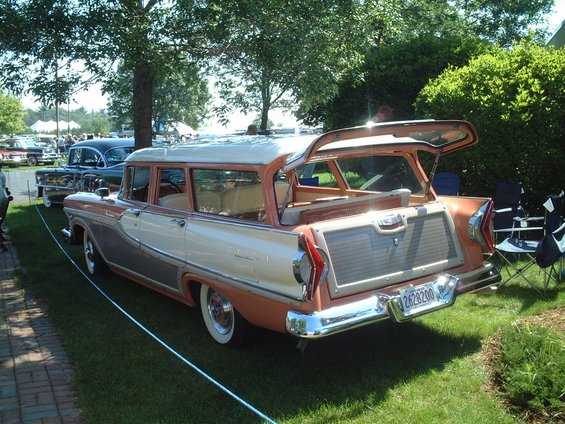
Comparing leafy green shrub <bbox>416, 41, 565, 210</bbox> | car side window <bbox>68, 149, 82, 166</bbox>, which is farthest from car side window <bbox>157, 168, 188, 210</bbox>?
car side window <bbox>68, 149, 82, 166</bbox>

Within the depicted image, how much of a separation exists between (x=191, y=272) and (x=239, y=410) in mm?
1523

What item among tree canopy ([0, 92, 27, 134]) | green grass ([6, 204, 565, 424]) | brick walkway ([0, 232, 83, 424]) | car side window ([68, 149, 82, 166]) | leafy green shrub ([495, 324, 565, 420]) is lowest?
brick walkway ([0, 232, 83, 424])

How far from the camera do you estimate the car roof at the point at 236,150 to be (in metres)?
Answer: 4.54

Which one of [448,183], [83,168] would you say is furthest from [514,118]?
[83,168]

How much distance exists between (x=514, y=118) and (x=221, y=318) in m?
5.09

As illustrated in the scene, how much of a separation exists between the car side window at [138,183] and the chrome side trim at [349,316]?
2.82m

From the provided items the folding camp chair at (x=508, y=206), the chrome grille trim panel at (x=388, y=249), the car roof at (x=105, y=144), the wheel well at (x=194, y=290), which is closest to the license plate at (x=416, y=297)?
the chrome grille trim panel at (x=388, y=249)

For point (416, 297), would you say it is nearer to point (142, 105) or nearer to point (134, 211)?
point (134, 211)

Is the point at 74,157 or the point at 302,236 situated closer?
the point at 302,236

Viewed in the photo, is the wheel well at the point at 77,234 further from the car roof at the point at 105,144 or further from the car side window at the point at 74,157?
the car side window at the point at 74,157

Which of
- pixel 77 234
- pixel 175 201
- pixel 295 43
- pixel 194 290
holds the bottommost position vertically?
pixel 194 290

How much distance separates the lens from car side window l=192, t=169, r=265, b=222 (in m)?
4.59

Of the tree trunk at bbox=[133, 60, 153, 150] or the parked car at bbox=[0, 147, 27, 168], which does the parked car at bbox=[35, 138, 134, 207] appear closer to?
the tree trunk at bbox=[133, 60, 153, 150]

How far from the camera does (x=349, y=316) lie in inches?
154
